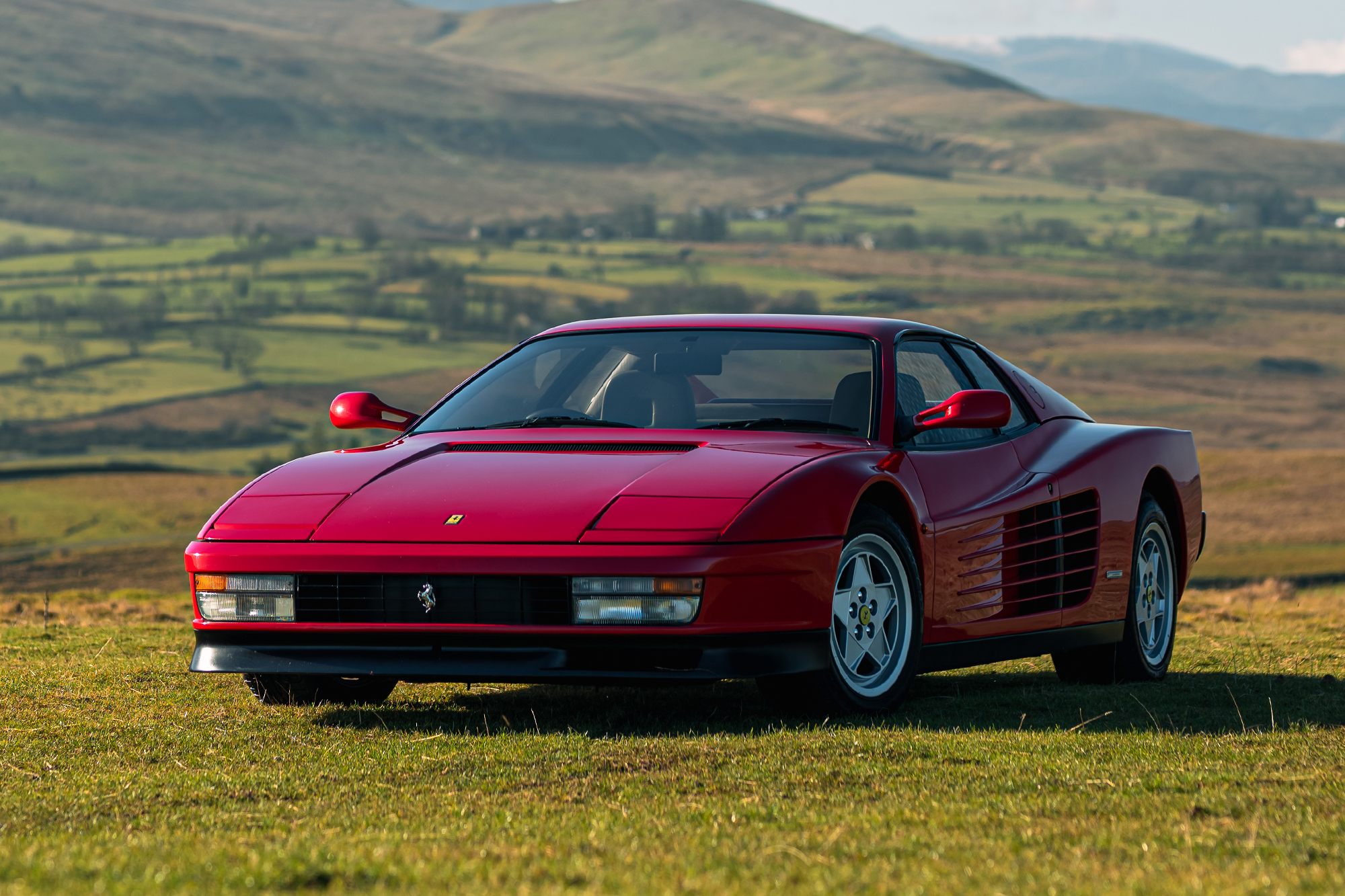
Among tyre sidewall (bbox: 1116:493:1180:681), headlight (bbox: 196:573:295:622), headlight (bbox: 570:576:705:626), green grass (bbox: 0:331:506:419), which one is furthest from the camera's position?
green grass (bbox: 0:331:506:419)

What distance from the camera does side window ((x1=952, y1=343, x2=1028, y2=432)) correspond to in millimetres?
7562

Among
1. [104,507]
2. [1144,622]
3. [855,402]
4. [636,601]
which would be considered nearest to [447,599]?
[636,601]

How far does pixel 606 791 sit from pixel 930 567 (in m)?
2.20

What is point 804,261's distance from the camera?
18525cm

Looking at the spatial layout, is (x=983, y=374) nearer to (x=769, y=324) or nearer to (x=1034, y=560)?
(x=1034, y=560)

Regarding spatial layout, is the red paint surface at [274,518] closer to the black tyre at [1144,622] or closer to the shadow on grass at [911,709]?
the shadow on grass at [911,709]

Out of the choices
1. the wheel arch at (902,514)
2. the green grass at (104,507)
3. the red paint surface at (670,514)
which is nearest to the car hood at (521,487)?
the red paint surface at (670,514)

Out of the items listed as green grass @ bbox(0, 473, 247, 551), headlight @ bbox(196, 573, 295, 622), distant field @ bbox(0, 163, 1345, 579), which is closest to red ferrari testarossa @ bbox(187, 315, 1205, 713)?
headlight @ bbox(196, 573, 295, 622)

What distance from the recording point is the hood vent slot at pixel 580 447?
6.04 meters

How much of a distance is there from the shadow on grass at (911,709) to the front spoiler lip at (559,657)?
0.79 feet

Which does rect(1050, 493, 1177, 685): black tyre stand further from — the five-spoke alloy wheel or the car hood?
the car hood

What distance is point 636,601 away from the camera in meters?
5.31

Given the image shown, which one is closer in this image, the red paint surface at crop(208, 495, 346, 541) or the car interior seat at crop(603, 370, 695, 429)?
the red paint surface at crop(208, 495, 346, 541)

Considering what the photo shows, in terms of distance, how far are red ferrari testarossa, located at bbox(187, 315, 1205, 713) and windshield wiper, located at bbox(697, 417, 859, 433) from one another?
0.01 meters
